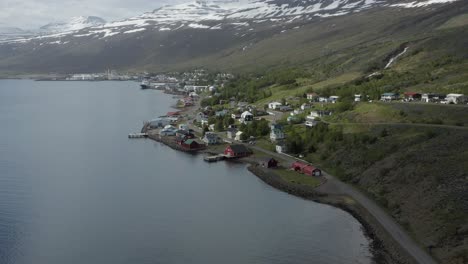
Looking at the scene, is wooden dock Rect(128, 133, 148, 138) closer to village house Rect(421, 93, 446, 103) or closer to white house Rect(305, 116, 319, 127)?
white house Rect(305, 116, 319, 127)

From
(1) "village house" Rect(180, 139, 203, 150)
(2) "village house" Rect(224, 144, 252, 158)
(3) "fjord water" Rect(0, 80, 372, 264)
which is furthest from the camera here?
(1) "village house" Rect(180, 139, 203, 150)

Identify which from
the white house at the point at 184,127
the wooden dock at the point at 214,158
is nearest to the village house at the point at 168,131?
the white house at the point at 184,127

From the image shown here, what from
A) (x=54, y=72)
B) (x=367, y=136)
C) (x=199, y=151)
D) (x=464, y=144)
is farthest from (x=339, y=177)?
(x=54, y=72)

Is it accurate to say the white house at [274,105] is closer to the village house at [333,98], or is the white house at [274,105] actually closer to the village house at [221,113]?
the village house at [221,113]

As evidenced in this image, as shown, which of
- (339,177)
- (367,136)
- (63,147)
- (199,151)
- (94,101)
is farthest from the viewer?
(94,101)

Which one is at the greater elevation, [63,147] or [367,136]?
[367,136]

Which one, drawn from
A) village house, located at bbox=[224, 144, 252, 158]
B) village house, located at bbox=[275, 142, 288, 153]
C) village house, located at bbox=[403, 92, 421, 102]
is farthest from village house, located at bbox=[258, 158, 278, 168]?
village house, located at bbox=[403, 92, 421, 102]

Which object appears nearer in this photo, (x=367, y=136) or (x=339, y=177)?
(x=339, y=177)

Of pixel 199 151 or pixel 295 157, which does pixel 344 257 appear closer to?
pixel 295 157
